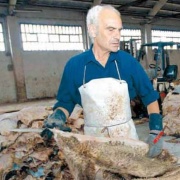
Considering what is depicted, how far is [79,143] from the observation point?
55.7 inches

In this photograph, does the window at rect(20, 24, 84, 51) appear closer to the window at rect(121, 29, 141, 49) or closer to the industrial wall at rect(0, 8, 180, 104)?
the industrial wall at rect(0, 8, 180, 104)

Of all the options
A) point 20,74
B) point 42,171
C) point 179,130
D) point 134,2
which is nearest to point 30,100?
point 20,74

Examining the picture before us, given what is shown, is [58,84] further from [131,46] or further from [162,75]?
[162,75]

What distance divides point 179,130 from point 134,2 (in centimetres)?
813

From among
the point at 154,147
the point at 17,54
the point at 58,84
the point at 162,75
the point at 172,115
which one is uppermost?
the point at 17,54

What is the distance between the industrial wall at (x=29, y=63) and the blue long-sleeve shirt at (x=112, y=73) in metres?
8.75

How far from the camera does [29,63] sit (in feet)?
35.2

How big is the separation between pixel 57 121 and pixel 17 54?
9.05m

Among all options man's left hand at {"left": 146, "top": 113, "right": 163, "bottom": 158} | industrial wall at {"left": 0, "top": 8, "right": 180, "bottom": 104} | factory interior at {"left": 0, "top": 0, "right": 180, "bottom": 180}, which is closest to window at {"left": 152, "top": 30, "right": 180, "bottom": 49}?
factory interior at {"left": 0, "top": 0, "right": 180, "bottom": 180}

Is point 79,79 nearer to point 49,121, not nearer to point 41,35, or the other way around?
point 49,121

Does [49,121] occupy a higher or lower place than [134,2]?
lower

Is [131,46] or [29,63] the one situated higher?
[131,46]

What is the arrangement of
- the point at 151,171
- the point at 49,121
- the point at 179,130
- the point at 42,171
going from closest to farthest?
the point at 151,171 < the point at 49,121 < the point at 42,171 < the point at 179,130

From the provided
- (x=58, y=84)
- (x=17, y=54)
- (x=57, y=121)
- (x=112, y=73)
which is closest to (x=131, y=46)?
(x=58, y=84)
